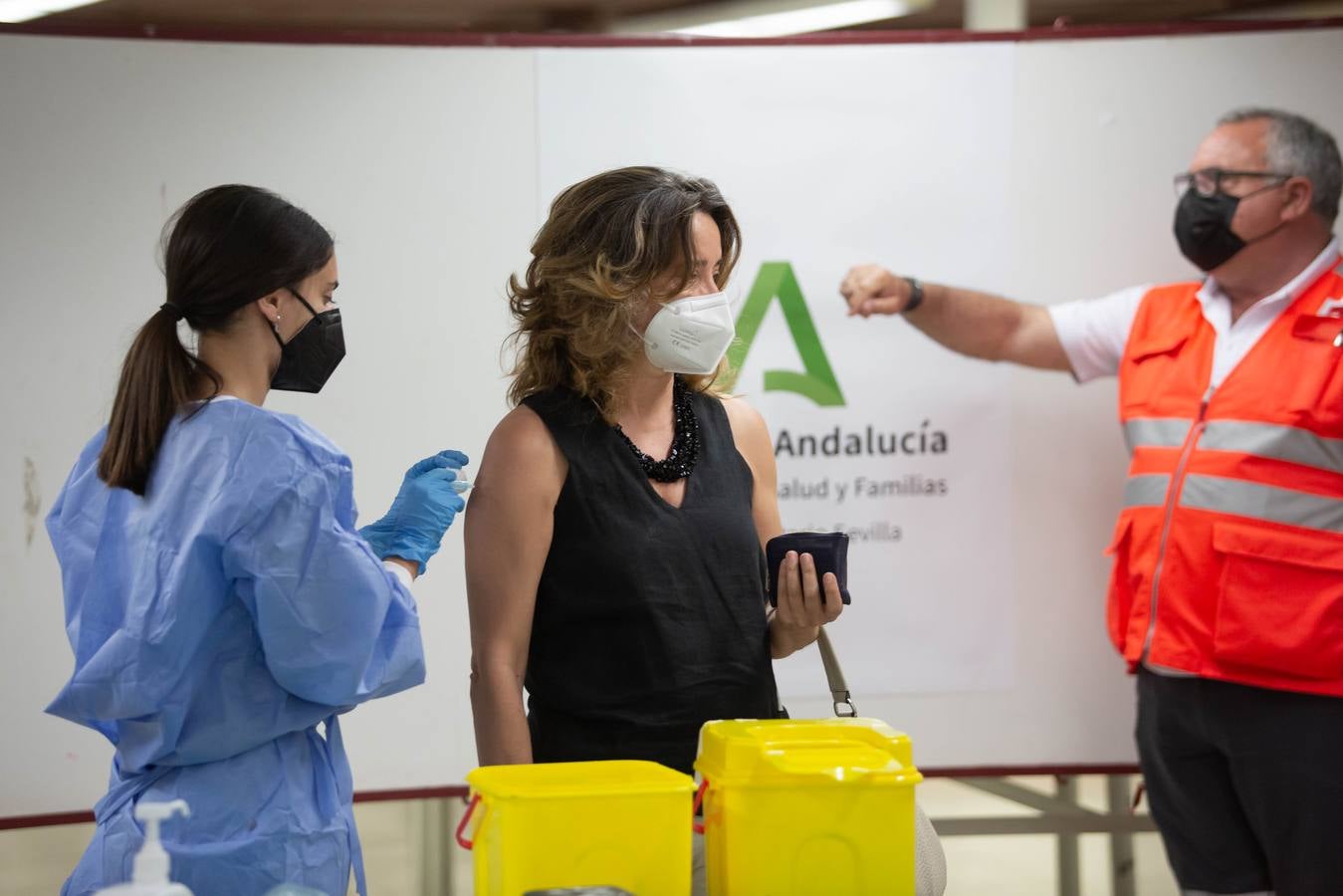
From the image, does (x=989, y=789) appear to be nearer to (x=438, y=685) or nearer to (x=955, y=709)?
(x=955, y=709)

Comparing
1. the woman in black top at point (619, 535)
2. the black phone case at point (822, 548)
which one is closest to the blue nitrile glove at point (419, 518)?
the woman in black top at point (619, 535)

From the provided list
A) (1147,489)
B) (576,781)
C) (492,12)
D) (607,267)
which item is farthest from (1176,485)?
(492,12)

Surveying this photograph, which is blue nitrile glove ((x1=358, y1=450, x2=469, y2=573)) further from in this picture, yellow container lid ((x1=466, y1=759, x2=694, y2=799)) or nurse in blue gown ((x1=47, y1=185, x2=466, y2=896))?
yellow container lid ((x1=466, y1=759, x2=694, y2=799))

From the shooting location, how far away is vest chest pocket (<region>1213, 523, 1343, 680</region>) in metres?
2.65

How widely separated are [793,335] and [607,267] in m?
1.24

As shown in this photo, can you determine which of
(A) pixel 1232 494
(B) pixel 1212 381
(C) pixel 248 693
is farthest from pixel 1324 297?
(C) pixel 248 693

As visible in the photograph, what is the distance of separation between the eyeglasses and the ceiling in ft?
5.83

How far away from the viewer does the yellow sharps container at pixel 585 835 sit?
4.50ft

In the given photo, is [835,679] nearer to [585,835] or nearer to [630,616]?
[630,616]

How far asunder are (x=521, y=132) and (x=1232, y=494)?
171cm

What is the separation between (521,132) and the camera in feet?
9.87

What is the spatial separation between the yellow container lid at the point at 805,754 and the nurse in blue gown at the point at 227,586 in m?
0.45

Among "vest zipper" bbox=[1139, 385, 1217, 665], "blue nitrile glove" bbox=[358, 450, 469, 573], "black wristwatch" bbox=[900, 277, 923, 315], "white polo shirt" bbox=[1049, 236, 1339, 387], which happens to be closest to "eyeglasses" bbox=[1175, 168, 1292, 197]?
"white polo shirt" bbox=[1049, 236, 1339, 387]

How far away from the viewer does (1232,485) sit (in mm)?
2730
